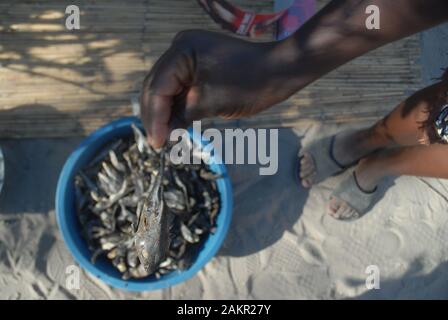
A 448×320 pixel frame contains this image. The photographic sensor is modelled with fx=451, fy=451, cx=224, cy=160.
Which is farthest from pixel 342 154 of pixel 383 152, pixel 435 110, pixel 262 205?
pixel 435 110

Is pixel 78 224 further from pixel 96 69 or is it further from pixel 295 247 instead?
pixel 295 247

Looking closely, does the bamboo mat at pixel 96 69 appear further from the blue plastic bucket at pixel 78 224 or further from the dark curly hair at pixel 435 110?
the dark curly hair at pixel 435 110

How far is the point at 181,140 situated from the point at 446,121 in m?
0.87

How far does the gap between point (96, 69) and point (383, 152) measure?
1230 millimetres

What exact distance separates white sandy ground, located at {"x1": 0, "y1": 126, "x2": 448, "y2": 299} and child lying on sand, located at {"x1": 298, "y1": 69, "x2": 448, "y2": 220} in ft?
0.24

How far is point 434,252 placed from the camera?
6.59 feet

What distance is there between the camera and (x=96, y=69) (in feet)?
6.17

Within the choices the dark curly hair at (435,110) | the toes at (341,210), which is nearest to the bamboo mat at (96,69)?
the toes at (341,210)

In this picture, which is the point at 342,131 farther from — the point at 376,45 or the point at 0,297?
the point at 0,297

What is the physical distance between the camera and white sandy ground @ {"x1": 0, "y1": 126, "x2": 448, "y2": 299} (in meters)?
1.83

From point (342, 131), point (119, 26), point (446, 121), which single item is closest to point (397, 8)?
point (446, 121)

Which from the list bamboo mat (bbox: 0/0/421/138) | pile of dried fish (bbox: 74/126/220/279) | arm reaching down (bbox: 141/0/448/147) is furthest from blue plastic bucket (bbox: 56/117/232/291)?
arm reaching down (bbox: 141/0/448/147)

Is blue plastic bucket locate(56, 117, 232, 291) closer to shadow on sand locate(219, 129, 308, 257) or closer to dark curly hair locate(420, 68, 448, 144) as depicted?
shadow on sand locate(219, 129, 308, 257)
